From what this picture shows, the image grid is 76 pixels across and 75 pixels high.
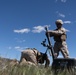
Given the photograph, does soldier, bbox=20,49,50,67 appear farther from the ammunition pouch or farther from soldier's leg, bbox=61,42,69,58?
the ammunition pouch

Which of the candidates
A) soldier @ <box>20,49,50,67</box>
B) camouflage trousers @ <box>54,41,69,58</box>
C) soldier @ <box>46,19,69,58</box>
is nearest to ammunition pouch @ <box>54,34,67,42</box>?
soldier @ <box>46,19,69,58</box>

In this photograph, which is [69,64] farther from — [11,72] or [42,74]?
[11,72]

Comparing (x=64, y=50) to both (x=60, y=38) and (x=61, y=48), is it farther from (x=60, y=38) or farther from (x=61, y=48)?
(x=60, y=38)

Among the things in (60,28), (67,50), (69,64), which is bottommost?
(69,64)

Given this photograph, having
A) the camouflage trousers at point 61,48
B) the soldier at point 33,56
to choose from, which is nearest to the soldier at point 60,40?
the camouflage trousers at point 61,48

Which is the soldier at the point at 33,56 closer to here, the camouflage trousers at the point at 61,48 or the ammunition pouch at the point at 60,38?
the camouflage trousers at the point at 61,48

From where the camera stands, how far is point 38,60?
10117 millimetres

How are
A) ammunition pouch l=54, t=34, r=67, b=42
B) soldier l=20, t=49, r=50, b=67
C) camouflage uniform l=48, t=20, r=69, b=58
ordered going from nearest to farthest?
1. soldier l=20, t=49, r=50, b=67
2. camouflage uniform l=48, t=20, r=69, b=58
3. ammunition pouch l=54, t=34, r=67, b=42

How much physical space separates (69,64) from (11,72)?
490 centimetres

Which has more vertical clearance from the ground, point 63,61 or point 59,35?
point 59,35

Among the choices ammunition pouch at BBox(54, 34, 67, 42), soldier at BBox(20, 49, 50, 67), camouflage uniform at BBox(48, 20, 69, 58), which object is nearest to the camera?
soldier at BBox(20, 49, 50, 67)

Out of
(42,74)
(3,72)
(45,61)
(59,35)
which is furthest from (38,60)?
(3,72)

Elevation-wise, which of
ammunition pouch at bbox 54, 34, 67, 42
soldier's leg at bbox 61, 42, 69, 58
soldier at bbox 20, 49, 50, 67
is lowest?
soldier at bbox 20, 49, 50, 67

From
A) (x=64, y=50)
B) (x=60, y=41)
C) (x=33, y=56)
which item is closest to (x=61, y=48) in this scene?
(x=64, y=50)
